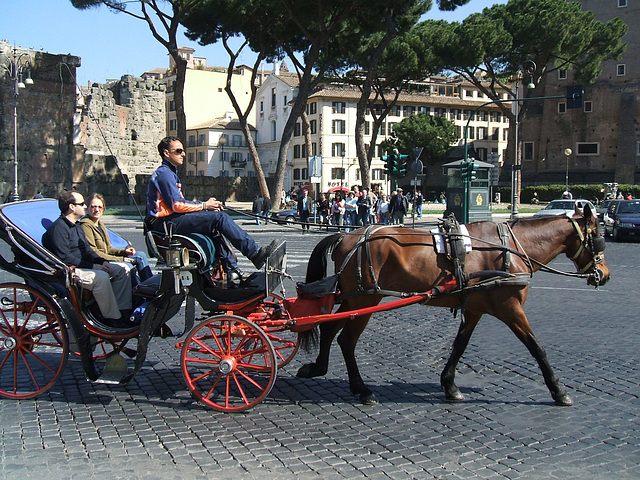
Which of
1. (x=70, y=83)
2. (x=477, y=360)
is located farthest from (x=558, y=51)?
(x=477, y=360)

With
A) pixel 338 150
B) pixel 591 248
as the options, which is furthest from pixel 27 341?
pixel 338 150

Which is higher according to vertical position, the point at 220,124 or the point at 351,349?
the point at 220,124

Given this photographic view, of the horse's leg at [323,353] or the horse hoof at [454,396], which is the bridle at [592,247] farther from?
the horse's leg at [323,353]

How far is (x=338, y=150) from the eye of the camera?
221 ft

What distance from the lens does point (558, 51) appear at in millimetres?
48312

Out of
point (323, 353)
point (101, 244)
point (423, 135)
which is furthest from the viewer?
point (423, 135)

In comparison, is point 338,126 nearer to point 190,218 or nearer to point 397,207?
point 397,207

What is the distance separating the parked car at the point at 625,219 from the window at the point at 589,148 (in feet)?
134

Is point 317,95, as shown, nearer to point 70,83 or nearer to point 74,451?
point 70,83

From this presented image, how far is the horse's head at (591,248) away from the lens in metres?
5.89

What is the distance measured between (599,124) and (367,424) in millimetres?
63502

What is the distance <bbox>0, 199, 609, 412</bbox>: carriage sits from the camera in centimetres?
555

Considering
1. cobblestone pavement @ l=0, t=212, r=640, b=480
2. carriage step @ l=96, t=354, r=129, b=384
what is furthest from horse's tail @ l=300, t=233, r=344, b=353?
carriage step @ l=96, t=354, r=129, b=384

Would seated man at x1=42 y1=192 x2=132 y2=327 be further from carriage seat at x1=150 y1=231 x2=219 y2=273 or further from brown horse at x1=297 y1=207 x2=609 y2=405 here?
brown horse at x1=297 y1=207 x2=609 y2=405
